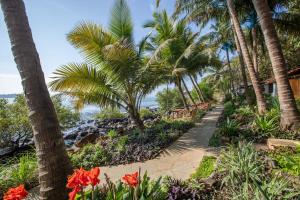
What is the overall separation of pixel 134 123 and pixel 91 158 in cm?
316

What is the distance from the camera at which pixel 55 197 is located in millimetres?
3072

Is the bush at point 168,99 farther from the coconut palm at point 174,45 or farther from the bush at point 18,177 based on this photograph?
the bush at point 18,177

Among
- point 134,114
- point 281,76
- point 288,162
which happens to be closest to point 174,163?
point 288,162

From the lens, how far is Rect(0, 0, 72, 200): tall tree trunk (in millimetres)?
3121

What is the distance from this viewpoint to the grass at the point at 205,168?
177 inches

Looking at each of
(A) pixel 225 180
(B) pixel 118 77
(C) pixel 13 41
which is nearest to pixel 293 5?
(B) pixel 118 77

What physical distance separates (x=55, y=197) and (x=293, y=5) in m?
21.7

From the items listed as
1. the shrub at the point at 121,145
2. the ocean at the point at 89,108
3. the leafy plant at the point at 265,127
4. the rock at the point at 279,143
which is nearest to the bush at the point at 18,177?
the shrub at the point at 121,145

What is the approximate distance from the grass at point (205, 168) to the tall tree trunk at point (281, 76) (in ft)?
8.32

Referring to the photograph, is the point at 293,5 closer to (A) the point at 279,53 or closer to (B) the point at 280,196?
(A) the point at 279,53

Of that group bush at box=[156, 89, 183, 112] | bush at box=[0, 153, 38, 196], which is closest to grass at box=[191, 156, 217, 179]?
bush at box=[0, 153, 38, 196]

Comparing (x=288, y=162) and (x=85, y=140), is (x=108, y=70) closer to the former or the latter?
(x=85, y=140)

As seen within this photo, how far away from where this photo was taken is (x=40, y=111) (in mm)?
3139

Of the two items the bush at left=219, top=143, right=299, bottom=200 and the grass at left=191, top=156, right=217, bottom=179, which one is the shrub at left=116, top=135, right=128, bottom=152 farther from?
the bush at left=219, top=143, right=299, bottom=200
